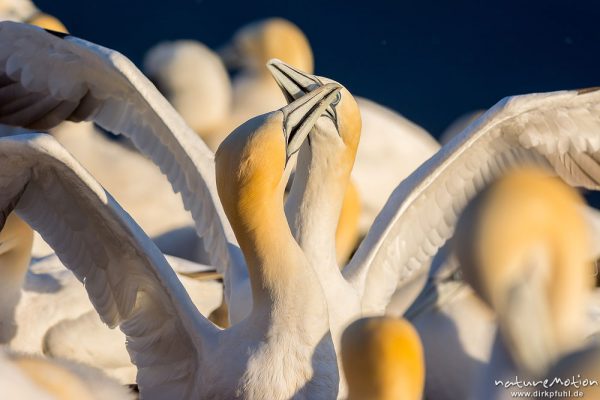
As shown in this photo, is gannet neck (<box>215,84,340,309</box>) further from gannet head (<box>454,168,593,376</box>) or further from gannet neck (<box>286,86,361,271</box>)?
gannet head (<box>454,168,593,376</box>)

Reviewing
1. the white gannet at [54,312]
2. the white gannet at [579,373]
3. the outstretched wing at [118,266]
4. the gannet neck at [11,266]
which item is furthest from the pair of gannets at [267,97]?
the white gannet at [579,373]

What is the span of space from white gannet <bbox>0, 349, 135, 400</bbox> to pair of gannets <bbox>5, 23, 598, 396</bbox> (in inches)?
46.4

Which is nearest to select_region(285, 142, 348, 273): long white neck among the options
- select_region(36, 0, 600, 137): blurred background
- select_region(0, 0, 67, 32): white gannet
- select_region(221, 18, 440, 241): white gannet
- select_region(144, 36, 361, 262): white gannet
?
select_region(221, 18, 440, 241): white gannet

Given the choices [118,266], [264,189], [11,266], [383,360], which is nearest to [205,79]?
[11,266]

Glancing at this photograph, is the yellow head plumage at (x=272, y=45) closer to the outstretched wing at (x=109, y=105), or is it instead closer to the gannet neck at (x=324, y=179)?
the outstretched wing at (x=109, y=105)

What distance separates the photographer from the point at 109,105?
586 centimetres

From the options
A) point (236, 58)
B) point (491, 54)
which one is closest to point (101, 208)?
point (236, 58)

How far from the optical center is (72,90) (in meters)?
5.89

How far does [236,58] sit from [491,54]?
6.73 feet

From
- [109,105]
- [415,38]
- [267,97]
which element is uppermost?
[109,105]

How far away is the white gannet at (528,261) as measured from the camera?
3.02 m

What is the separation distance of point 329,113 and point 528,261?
81.6 inches

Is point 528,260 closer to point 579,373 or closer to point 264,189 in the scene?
point 579,373

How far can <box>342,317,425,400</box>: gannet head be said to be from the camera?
394 cm
